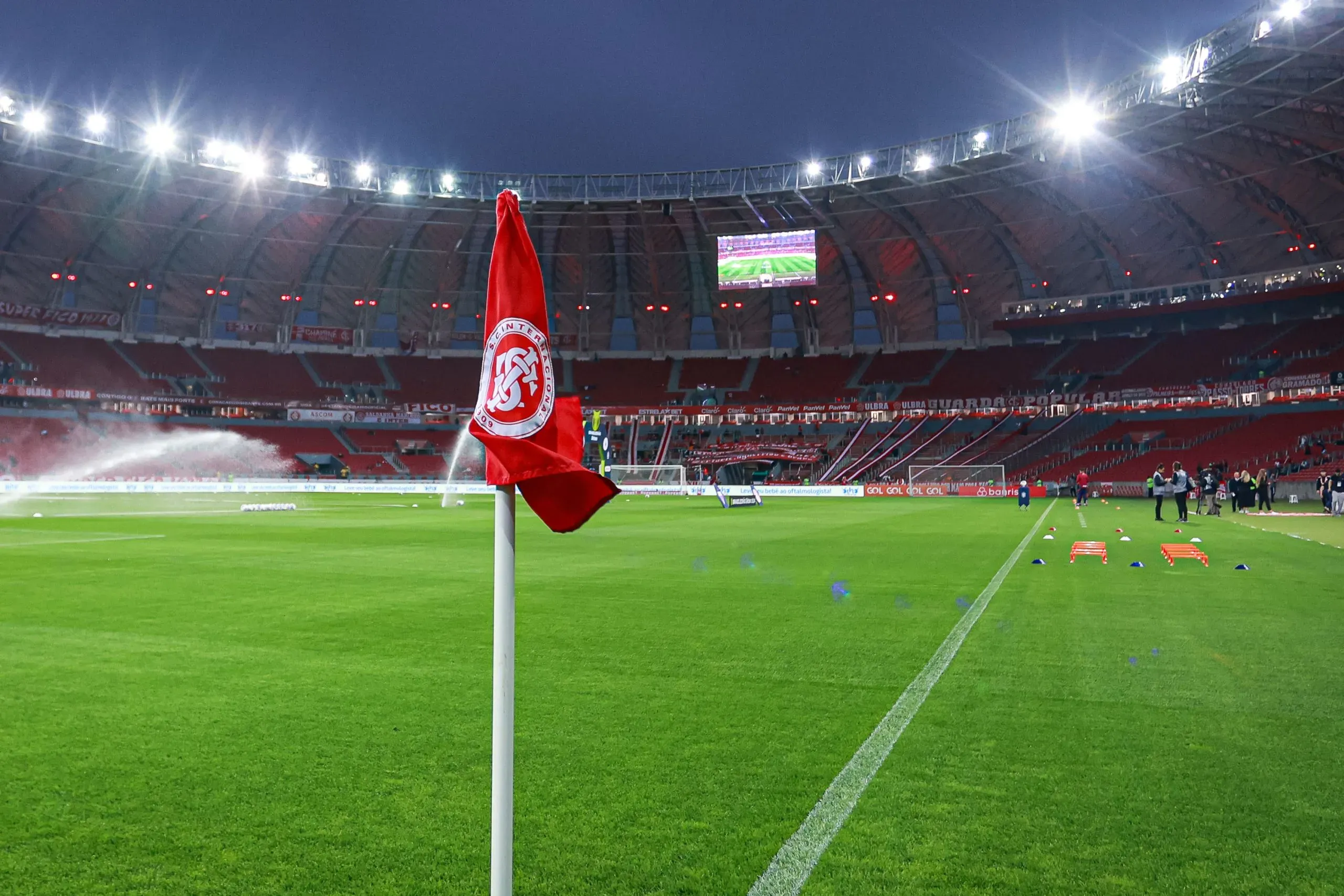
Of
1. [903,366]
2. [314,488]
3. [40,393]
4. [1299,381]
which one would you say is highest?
[903,366]

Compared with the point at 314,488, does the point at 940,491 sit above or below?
below

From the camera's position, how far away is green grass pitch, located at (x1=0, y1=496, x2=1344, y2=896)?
3.28 metres

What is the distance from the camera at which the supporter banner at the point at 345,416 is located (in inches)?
2721

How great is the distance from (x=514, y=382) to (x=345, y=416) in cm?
7208

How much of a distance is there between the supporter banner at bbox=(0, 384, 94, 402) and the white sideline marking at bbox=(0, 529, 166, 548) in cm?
5105

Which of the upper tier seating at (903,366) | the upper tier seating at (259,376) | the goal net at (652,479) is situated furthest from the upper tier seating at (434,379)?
the upper tier seating at (903,366)

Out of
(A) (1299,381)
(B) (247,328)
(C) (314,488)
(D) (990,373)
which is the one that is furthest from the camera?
(B) (247,328)

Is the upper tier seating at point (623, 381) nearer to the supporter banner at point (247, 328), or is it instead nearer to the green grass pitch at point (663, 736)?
the supporter banner at point (247, 328)

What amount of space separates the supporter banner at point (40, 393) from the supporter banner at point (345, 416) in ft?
42.4

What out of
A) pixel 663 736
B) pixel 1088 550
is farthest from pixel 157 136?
pixel 663 736

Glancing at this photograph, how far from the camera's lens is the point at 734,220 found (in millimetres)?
61312

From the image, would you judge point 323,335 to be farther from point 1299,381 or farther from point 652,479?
point 1299,381

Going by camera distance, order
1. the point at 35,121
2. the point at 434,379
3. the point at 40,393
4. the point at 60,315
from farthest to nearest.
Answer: the point at 434,379 → the point at 60,315 → the point at 40,393 → the point at 35,121

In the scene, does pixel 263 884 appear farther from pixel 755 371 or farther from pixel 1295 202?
pixel 755 371
